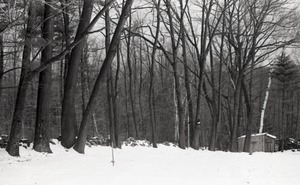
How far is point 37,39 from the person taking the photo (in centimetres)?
1159

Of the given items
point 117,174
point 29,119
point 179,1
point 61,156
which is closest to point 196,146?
point 179,1

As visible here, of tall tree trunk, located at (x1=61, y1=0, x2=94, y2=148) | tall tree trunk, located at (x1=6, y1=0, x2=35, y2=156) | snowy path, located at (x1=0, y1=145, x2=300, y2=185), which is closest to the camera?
snowy path, located at (x1=0, y1=145, x2=300, y2=185)

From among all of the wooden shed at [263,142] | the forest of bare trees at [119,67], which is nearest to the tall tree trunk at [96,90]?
the forest of bare trees at [119,67]

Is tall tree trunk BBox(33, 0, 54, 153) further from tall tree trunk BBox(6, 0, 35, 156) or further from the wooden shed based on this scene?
the wooden shed

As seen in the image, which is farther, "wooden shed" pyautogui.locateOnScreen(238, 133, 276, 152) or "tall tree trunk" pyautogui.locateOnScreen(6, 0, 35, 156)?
"wooden shed" pyautogui.locateOnScreen(238, 133, 276, 152)

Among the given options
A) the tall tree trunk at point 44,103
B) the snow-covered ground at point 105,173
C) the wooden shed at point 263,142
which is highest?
the tall tree trunk at point 44,103

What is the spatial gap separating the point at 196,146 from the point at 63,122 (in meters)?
10.8

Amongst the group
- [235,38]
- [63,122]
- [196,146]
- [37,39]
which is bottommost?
[196,146]

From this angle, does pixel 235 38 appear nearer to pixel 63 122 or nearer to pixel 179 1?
pixel 179 1

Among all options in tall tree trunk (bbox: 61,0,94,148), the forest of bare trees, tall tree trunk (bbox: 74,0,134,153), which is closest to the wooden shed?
the forest of bare trees

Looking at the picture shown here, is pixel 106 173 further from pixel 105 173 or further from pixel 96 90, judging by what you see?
pixel 96 90

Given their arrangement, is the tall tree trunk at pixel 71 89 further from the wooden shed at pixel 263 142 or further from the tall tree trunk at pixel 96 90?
the wooden shed at pixel 263 142

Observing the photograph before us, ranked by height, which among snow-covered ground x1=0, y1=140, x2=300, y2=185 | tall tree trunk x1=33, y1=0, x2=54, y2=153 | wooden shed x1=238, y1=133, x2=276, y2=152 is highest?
tall tree trunk x1=33, y1=0, x2=54, y2=153

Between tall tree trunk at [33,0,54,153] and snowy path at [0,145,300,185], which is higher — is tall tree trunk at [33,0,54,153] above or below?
above
